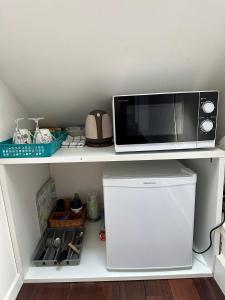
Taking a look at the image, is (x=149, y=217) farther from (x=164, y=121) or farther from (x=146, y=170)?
(x=164, y=121)

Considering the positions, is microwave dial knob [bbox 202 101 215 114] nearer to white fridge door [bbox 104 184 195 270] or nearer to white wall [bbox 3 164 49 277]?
white fridge door [bbox 104 184 195 270]

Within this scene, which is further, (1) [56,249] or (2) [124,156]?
(1) [56,249]

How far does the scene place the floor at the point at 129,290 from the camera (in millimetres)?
1150

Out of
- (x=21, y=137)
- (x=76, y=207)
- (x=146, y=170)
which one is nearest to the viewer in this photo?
(x=21, y=137)

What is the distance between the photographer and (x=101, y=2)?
2.77ft

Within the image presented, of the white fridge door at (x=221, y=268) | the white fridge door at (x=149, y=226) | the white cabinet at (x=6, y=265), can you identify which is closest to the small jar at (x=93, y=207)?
the white fridge door at (x=149, y=226)

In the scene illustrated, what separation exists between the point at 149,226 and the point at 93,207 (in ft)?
2.17

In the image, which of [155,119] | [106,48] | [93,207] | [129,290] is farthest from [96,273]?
[106,48]

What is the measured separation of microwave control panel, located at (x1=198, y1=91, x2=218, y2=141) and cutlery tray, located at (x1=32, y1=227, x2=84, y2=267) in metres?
1.00

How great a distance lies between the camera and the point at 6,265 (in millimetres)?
1114

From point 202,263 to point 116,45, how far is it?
1259 mm

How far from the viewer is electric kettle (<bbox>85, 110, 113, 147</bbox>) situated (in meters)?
1.27

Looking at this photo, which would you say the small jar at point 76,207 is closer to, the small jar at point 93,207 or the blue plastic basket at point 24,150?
the small jar at point 93,207

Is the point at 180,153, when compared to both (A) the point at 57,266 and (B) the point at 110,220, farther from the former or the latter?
(A) the point at 57,266
